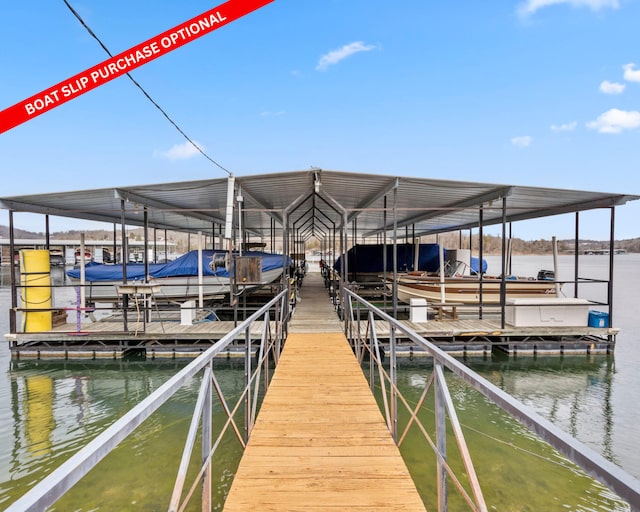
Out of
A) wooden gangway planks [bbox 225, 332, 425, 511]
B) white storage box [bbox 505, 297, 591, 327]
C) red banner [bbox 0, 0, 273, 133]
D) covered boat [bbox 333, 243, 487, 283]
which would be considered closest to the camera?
wooden gangway planks [bbox 225, 332, 425, 511]

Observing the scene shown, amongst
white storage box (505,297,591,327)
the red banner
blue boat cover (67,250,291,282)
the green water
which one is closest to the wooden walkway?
the green water

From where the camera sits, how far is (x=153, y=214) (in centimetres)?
1234

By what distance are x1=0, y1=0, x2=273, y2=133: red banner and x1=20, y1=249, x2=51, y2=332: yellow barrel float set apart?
18.5 ft

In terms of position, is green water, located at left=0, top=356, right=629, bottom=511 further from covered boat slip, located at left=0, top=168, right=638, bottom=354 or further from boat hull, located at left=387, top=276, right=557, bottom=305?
boat hull, located at left=387, top=276, right=557, bottom=305

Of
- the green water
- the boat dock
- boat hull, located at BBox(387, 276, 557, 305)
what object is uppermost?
boat hull, located at BBox(387, 276, 557, 305)

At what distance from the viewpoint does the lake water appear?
152 inches

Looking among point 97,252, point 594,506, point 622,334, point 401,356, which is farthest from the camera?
point 97,252

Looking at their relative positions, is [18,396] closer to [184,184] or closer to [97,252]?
[184,184]

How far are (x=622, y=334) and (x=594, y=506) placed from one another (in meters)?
9.48

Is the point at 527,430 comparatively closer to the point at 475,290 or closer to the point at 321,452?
the point at 321,452

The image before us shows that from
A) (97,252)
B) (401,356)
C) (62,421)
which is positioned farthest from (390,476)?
(97,252)

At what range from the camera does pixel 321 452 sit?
290 cm

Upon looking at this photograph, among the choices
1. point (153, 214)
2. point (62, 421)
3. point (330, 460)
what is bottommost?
point (62, 421)

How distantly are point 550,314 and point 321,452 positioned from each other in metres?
7.83
